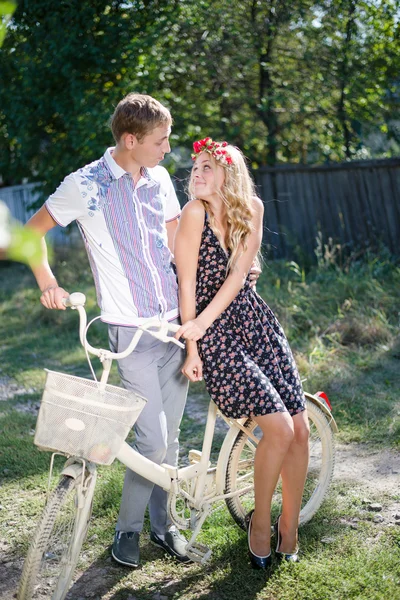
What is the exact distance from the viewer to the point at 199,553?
9.77ft

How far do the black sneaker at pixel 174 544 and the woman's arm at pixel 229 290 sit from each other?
3.22ft

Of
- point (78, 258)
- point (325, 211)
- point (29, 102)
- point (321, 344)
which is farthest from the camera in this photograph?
point (78, 258)

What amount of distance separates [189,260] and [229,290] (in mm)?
189

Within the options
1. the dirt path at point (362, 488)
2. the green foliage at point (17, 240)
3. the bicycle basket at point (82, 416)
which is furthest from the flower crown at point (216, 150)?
the green foliage at point (17, 240)

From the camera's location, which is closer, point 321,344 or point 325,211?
point 321,344

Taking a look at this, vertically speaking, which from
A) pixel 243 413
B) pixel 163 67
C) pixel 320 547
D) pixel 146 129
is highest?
pixel 163 67

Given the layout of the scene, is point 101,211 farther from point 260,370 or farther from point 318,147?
point 318,147

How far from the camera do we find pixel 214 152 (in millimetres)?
2795

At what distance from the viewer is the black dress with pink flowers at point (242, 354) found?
9.04ft

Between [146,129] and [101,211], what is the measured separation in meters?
0.35

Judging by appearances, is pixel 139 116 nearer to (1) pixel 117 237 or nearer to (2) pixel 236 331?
(1) pixel 117 237

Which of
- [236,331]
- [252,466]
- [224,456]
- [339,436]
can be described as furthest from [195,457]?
[339,436]

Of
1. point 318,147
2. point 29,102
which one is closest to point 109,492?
point 318,147

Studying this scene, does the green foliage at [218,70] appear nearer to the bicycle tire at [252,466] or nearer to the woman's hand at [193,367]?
the bicycle tire at [252,466]
